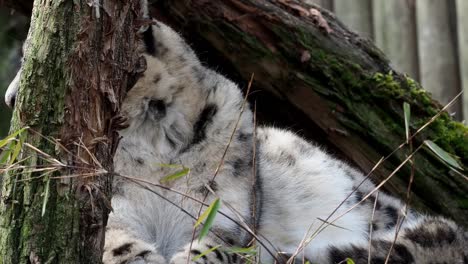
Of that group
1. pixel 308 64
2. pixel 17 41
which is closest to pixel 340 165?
pixel 308 64

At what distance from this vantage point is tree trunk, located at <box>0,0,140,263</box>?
87.3 inches

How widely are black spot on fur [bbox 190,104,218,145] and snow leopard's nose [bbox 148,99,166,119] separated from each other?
0.14 meters

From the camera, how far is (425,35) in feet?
21.4

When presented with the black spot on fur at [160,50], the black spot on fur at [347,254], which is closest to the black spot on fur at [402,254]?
the black spot on fur at [347,254]

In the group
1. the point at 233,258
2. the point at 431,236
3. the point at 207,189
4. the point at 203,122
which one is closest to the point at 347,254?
the point at 431,236

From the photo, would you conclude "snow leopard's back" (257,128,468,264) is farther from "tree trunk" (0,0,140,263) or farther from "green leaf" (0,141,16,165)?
"green leaf" (0,141,16,165)

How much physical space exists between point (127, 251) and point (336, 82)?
5.40 feet

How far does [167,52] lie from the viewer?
11.0 feet

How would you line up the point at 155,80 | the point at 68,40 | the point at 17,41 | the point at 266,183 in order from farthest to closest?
the point at 17,41
the point at 266,183
the point at 155,80
the point at 68,40

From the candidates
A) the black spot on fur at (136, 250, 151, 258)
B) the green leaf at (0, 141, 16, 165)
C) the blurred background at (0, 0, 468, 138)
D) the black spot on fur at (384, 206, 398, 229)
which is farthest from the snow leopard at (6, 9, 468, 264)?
the blurred background at (0, 0, 468, 138)

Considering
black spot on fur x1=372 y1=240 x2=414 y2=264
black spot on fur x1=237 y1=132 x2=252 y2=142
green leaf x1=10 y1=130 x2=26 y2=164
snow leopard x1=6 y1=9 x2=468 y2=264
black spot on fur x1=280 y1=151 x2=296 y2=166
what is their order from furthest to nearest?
black spot on fur x1=280 y1=151 x2=296 y2=166
black spot on fur x1=237 y1=132 x2=252 y2=142
snow leopard x1=6 y1=9 x2=468 y2=264
black spot on fur x1=372 y1=240 x2=414 y2=264
green leaf x1=10 y1=130 x2=26 y2=164

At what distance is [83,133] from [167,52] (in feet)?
3.78

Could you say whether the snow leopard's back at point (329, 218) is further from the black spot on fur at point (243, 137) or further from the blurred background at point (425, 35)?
the blurred background at point (425, 35)

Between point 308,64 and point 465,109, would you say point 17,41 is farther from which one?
point 465,109
